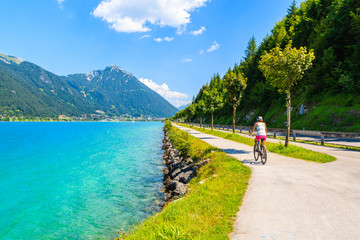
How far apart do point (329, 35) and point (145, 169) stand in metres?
46.0

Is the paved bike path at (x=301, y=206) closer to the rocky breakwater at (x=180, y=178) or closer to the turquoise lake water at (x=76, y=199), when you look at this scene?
the rocky breakwater at (x=180, y=178)

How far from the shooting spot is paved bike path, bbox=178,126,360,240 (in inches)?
178

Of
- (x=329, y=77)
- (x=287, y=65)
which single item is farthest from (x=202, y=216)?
(x=329, y=77)

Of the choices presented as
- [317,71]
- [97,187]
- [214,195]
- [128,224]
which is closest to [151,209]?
[128,224]

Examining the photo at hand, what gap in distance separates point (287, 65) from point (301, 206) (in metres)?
13.6

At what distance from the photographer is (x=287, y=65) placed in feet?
53.1

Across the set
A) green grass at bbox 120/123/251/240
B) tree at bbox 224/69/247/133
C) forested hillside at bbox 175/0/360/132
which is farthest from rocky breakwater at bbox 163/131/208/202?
forested hillside at bbox 175/0/360/132

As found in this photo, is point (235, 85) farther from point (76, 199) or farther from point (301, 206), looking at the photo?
point (301, 206)

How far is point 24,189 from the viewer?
730 inches

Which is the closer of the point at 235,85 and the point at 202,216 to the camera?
the point at 202,216

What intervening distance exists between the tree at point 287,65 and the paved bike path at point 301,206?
8282mm

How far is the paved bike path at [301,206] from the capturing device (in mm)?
4523

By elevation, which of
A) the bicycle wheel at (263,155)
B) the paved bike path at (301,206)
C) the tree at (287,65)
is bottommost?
the paved bike path at (301,206)

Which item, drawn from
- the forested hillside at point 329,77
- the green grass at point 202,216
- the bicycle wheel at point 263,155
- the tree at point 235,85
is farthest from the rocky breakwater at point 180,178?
the forested hillside at point 329,77
